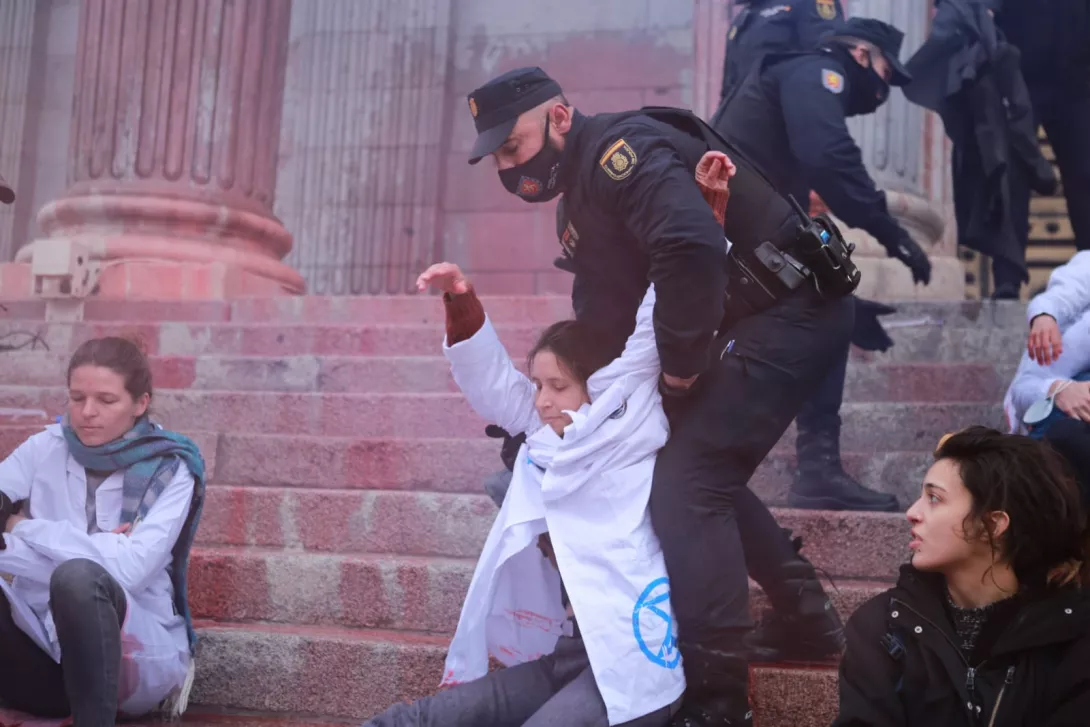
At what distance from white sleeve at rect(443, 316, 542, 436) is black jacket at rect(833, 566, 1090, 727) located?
0.99m

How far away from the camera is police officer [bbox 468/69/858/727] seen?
8.04ft

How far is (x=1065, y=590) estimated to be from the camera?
223 centimetres

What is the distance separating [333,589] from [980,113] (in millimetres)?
3525

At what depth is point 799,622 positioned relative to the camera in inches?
116

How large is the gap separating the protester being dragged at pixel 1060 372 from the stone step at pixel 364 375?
4.73 ft

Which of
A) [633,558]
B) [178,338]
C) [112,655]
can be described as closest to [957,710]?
[633,558]

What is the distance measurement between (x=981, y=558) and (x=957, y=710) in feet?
1.00

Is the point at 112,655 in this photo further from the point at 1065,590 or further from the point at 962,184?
the point at 962,184

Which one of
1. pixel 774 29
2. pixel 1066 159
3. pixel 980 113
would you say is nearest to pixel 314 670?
pixel 774 29

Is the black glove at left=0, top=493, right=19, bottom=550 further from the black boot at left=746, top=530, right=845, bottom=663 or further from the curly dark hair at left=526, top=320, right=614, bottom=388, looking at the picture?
the black boot at left=746, top=530, right=845, bottom=663

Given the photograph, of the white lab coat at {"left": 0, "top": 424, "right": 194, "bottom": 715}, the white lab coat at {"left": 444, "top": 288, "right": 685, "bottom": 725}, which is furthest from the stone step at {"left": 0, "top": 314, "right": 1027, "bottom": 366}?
the white lab coat at {"left": 444, "top": 288, "right": 685, "bottom": 725}

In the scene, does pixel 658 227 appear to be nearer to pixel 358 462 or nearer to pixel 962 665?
pixel 962 665

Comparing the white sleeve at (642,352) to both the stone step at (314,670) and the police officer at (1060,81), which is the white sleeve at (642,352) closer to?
the stone step at (314,670)

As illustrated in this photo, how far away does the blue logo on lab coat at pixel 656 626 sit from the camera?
2.45 metres
